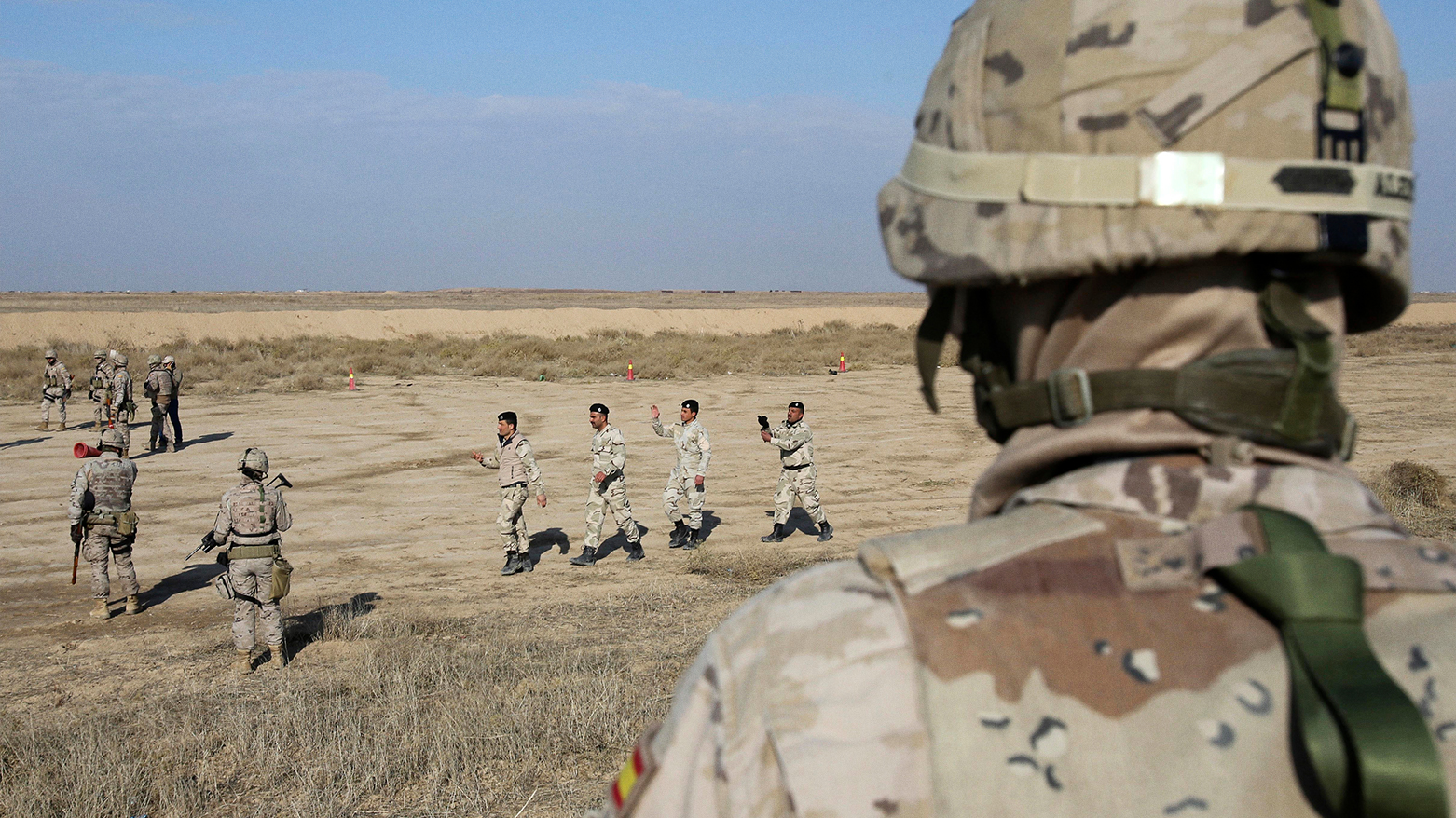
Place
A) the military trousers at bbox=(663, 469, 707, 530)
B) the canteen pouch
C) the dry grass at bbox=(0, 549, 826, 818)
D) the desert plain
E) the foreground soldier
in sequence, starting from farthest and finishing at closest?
1. the military trousers at bbox=(663, 469, 707, 530)
2. the canteen pouch
3. the desert plain
4. the dry grass at bbox=(0, 549, 826, 818)
5. the foreground soldier

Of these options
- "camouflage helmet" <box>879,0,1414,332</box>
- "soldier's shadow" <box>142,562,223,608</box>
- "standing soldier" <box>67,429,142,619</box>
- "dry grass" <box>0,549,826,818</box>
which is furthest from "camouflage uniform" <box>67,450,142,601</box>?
"camouflage helmet" <box>879,0,1414,332</box>

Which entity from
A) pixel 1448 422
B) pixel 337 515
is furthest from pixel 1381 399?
pixel 337 515

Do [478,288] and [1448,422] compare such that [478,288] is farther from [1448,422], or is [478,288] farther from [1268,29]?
[1268,29]

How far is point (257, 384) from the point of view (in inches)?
1181

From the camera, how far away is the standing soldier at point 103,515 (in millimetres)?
10266

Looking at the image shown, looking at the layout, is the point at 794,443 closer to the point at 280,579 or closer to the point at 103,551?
the point at 280,579

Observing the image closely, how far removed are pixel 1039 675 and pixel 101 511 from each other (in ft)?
37.9

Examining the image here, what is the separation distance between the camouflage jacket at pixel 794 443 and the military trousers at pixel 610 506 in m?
2.13

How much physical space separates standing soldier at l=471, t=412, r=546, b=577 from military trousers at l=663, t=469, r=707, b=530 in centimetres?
183

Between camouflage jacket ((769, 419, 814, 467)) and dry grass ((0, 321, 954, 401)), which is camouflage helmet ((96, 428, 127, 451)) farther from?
dry grass ((0, 321, 954, 401))

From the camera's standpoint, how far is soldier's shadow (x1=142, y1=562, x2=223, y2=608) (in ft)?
37.2

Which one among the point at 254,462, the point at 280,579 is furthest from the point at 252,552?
the point at 254,462

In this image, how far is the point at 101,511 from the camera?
34.1 ft

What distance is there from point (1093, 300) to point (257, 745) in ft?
22.5
